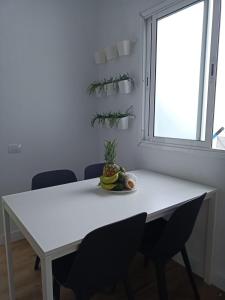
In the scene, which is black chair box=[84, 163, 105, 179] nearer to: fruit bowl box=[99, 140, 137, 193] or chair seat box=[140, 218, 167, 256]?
fruit bowl box=[99, 140, 137, 193]

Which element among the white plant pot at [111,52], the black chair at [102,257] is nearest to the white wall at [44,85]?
the white plant pot at [111,52]

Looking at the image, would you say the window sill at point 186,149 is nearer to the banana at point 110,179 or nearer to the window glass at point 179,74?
the window glass at point 179,74

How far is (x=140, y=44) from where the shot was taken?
7.14ft

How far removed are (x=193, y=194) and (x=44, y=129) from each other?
1.65m

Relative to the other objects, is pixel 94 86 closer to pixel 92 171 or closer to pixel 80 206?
pixel 92 171

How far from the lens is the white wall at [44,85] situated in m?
2.19

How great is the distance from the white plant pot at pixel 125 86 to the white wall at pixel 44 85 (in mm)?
612

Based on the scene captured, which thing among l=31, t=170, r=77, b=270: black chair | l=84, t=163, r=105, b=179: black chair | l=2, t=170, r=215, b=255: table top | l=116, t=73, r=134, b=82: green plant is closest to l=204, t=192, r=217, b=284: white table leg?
l=2, t=170, r=215, b=255: table top

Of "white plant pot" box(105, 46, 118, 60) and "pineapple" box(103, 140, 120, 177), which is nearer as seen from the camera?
"pineapple" box(103, 140, 120, 177)

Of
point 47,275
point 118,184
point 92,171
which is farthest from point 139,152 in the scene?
point 47,275

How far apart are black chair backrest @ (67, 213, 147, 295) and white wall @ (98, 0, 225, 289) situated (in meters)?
0.88

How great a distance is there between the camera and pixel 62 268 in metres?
1.22

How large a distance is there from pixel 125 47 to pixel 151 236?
1720 mm

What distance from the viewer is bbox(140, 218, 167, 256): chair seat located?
1.43 m
